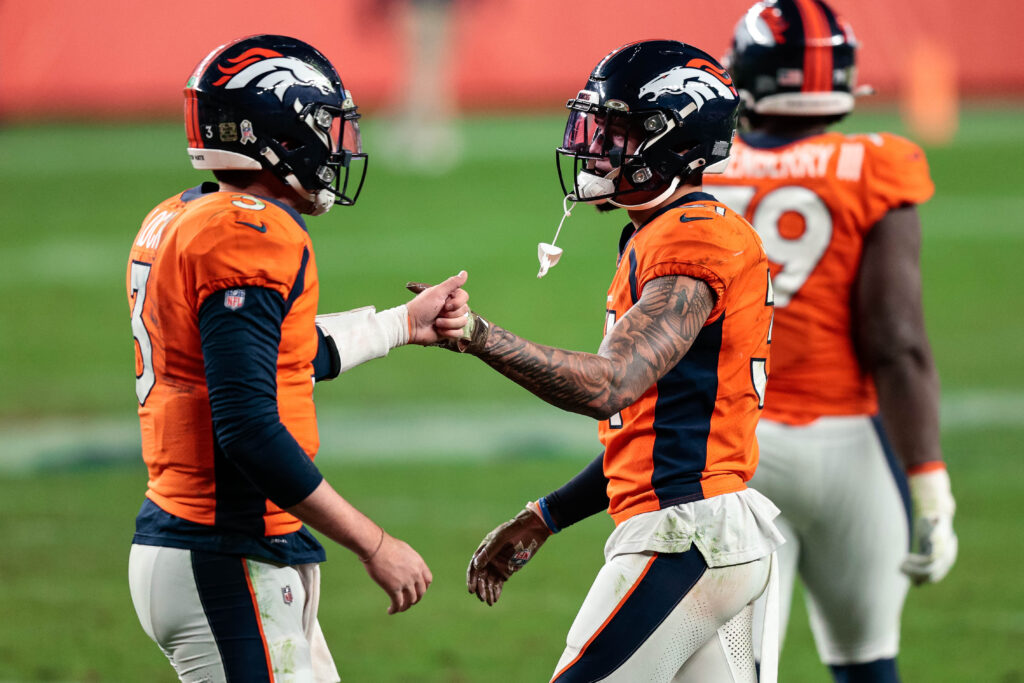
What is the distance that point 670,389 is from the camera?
3.05 m

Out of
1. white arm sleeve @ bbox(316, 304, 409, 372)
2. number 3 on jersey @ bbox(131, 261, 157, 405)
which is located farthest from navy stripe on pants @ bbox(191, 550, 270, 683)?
white arm sleeve @ bbox(316, 304, 409, 372)

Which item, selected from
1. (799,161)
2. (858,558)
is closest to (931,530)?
(858,558)

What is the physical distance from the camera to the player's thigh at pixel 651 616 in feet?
9.76

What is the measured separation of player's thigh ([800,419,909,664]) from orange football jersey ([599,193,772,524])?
1.07m

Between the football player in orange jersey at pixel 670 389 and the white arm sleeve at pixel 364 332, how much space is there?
23 cm

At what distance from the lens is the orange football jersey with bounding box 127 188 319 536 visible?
2.85m

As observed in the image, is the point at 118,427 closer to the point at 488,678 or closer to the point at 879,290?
the point at 488,678

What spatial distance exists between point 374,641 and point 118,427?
4.09 meters

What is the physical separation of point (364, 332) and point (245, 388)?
1.42 ft

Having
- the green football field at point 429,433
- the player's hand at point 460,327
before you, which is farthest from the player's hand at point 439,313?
the green football field at point 429,433

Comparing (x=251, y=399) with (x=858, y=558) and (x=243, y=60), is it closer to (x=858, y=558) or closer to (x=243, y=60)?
(x=243, y=60)

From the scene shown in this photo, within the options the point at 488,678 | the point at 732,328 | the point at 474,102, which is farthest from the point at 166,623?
the point at 474,102

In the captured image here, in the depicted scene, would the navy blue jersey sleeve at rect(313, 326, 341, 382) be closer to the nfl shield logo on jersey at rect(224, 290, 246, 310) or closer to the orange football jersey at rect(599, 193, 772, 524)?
the nfl shield logo on jersey at rect(224, 290, 246, 310)

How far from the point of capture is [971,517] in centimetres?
723
